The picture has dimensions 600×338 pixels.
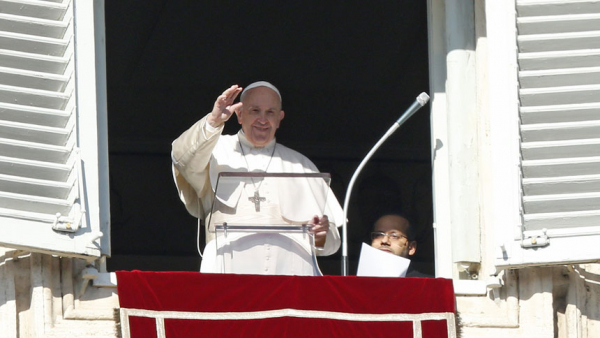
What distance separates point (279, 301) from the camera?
5688 mm

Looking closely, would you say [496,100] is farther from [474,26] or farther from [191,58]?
[191,58]

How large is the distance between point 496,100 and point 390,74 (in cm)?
467

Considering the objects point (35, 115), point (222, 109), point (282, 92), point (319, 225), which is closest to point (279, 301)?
point (319, 225)

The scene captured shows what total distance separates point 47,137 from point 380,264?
128 centimetres

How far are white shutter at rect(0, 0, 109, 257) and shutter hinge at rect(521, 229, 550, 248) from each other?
1.42m

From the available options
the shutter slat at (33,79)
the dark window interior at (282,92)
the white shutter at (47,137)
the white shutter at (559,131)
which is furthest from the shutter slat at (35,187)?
the dark window interior at (282,92)

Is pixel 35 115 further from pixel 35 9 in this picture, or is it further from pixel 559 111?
pixel 559 111

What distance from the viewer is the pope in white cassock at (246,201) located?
6.06 meters

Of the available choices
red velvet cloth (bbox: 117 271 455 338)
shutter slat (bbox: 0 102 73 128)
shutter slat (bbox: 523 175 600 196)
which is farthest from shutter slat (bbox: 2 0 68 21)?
shutter slat (bbox: 523 175 600 196)

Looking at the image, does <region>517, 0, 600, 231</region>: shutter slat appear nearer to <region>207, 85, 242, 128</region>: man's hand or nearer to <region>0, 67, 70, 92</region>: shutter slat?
<region>207, 85, 242, 128</region>: man's hand

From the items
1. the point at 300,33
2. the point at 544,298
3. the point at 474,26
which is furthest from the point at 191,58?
the point at 544,298

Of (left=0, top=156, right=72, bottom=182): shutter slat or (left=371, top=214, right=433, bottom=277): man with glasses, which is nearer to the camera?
(left=0, top=156, right=72, bottom=182): shutter slat

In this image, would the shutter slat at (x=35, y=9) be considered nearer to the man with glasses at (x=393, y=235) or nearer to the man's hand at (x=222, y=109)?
the man's hand at (x=222, y=109)

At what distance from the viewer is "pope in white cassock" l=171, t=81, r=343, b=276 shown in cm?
606
